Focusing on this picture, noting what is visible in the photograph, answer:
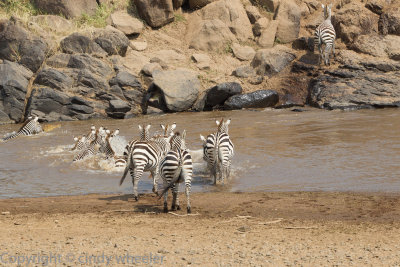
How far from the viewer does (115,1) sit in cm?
2736

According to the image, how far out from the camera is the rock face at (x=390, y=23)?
24812 mm

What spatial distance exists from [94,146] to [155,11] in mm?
13886

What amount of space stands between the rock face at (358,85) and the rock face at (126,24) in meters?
8.15

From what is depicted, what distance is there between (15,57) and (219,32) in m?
8.56

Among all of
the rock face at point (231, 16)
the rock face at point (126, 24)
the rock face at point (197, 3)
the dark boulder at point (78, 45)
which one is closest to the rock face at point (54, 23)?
the dark boulder at point (78, 45)

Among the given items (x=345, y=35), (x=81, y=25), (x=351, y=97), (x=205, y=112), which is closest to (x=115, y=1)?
(x=81, y=25)

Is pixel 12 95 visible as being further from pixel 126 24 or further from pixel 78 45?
pixel 126 24

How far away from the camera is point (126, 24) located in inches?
1021

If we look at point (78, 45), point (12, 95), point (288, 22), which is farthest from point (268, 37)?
point (12, 95)

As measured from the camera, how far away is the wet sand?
6258 millimetres

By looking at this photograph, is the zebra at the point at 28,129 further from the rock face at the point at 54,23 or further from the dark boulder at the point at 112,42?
the rock face at the point at 54,23

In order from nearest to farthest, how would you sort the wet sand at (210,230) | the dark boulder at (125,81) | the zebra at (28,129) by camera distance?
the wet sand at (210,230), the zebra at (28,129), the dark boulder at (125,81)

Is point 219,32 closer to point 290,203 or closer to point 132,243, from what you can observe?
point 290,203

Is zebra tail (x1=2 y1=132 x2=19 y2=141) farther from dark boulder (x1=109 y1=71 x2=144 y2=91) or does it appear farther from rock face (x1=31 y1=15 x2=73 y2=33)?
rock face (x1=31 y1=15 x2=73 y2=33)
